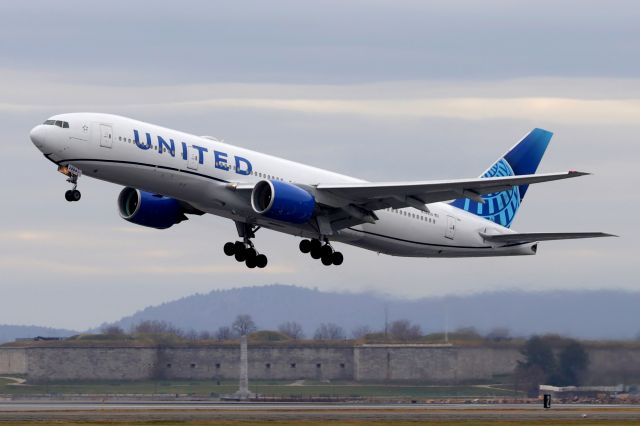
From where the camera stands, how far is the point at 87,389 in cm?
10456

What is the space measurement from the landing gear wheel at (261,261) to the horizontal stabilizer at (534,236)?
37.5 feet

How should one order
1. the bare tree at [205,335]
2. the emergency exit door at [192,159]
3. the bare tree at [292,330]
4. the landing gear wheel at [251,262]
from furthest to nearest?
the bare tree at [205,335] → the bare tree at [292,330] → the landing gear wheel at [251,262] → the emergency exit door at [192,159]

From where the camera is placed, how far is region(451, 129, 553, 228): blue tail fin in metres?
71.2

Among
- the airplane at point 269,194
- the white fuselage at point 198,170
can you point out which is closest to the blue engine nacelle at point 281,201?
the airplane at point 269,194

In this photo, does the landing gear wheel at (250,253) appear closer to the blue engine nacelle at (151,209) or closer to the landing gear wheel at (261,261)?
the landing gear wheel at (261,261)

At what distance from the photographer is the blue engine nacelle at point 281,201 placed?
191 feet

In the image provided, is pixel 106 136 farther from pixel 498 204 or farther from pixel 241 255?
pixel 498 204

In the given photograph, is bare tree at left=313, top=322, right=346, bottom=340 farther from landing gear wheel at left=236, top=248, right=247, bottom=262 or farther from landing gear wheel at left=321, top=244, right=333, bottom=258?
landing gear wheel at left=321, top=244, right=333, bottom=258

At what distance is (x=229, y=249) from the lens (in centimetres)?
6519

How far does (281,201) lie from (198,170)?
12.5ft

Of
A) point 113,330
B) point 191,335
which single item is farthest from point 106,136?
point 113,330
